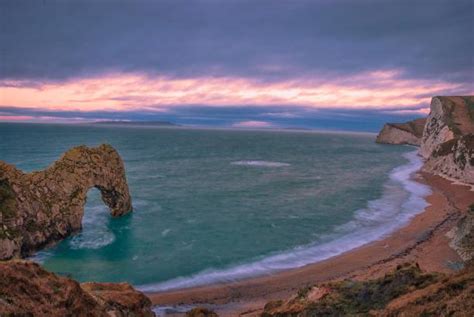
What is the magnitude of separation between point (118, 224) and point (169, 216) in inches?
254

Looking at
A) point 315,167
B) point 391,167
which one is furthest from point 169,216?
point 391,167

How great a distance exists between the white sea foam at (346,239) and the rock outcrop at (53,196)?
1148 centimetres

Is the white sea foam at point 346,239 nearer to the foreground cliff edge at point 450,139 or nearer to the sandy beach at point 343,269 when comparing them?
the sandy beach at point 343,269

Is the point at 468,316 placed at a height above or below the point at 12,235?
above

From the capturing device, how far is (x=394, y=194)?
59219 millimetres

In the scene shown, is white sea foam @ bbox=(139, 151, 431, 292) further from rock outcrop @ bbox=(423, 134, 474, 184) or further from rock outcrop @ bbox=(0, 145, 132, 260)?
rock outcrop @ bbox=(0, 145, 132, 260)

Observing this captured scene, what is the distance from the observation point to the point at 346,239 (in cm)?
3691

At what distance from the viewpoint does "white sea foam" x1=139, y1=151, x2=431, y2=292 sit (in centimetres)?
2762

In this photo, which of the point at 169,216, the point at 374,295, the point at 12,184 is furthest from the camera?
the point at 169,216

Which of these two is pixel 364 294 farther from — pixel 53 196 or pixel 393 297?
pixel 53 196

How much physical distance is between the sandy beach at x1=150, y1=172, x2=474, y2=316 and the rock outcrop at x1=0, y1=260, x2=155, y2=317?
31.3 ft

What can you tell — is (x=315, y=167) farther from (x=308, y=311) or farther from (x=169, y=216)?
(x=308, y=311)

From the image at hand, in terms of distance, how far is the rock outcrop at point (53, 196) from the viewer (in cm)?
2877

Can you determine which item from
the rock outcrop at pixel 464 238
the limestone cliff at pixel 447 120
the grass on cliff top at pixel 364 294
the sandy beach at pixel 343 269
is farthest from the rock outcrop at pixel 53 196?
the limestone cliff at pixel 447 120
